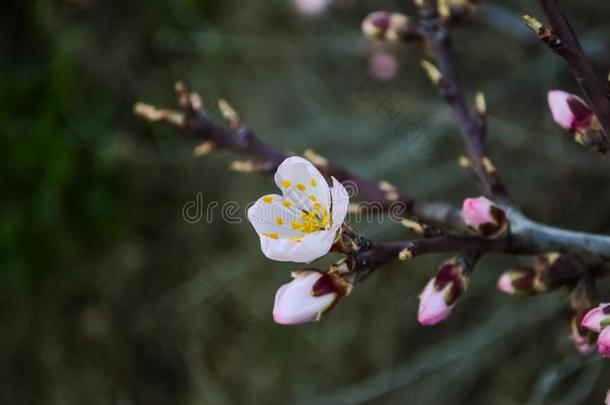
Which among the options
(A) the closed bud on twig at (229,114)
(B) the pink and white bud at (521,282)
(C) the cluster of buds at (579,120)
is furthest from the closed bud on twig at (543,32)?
(A) the closed bud on twig at (229,114)

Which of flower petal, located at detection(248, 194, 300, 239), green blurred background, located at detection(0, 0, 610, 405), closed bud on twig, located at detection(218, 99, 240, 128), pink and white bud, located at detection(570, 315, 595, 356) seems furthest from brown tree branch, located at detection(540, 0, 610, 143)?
green blurred background, located at detection(0, 0, 610, 405)

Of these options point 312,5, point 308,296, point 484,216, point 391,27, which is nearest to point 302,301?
point 308,296

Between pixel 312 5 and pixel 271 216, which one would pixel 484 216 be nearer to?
pixel 271 216

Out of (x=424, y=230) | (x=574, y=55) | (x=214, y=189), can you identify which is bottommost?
(x=214, y=189)

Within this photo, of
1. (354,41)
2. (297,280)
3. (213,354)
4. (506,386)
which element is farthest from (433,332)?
(297,280)

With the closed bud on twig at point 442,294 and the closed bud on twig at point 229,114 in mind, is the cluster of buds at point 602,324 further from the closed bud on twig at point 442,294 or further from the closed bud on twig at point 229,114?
the closed bud on twig at point 229,114

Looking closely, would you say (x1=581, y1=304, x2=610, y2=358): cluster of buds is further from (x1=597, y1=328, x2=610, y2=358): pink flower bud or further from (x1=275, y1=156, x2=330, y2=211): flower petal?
(x1=275, y1=156, x2=330, y2=211): flower petal
